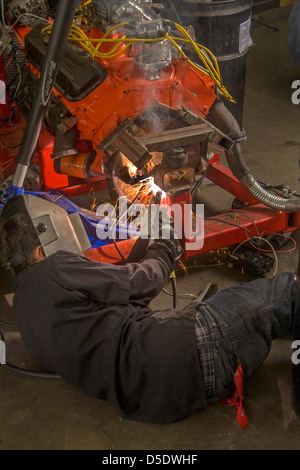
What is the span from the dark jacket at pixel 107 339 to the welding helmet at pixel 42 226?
0.54 feet

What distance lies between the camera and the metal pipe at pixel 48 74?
2.80 meters

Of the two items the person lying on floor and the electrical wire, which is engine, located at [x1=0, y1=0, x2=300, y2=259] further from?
the person lying on floor

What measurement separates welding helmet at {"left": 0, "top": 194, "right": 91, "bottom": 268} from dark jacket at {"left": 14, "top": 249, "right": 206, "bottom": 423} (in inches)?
6.4

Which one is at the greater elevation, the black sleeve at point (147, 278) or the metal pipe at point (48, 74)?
the metal pipe at point (48, 74)

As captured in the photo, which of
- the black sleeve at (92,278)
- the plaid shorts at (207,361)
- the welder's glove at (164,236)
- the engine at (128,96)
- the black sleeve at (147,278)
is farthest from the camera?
the engine at (128,96)

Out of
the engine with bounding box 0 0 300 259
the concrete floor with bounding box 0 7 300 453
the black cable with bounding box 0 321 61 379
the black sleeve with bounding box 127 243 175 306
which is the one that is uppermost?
the engine with bounding box 0 0 300 259

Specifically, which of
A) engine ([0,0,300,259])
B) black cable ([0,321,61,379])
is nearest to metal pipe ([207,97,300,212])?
engine ([0,0,300,259])

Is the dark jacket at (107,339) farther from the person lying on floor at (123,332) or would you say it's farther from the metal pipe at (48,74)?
the metal pipe at (48,74)

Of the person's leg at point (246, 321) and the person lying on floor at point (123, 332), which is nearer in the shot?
the person lying on floor at point (123, 332)

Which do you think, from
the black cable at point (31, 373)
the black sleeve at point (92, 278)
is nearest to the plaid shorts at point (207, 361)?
the black sleeve at point (92, 278)

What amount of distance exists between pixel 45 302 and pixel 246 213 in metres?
1.89

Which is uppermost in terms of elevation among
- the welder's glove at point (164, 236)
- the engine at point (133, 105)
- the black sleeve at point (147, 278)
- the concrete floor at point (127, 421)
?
the engine at point (133, 105)

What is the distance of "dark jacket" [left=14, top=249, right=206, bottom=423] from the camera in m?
2.29

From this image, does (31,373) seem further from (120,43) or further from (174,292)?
(120,43)
